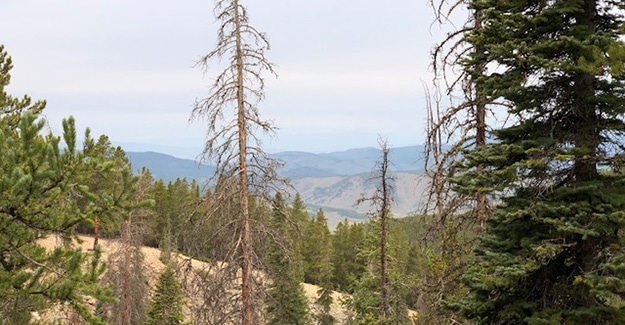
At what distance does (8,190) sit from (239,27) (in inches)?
322

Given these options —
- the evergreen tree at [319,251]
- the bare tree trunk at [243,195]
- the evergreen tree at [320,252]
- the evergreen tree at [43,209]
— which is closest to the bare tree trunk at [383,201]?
the bare tree trunk at [243,195]

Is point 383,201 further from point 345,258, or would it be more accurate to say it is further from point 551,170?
point 345,258

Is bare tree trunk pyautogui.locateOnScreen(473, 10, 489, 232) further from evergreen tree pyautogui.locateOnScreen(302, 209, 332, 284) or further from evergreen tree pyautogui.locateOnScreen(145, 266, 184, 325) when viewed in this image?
evergreen tree pyautogui.locateOnScreen(302, 209, 332, 284)

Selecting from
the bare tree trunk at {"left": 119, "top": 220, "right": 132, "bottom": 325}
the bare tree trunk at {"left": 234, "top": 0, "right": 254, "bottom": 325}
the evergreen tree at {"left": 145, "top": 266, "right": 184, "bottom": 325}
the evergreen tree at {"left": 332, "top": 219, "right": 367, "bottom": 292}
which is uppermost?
the bare tree trunk at {"left": 234, "top": 0, "right": 254, "bottom": 325}

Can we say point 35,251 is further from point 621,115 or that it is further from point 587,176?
point 621,115

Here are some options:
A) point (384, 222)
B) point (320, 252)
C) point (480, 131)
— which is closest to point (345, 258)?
point (320, 252)

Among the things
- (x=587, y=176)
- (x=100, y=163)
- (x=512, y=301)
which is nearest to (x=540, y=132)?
(x=587, y=176)

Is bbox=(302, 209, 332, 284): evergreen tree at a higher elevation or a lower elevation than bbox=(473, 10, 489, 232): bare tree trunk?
lower

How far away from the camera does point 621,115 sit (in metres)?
6.54

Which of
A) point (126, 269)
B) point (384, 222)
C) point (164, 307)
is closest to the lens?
point (384, 222)

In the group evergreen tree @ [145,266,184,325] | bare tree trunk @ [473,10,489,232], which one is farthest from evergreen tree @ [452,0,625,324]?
evergreen tree @ [145,266,184,325]

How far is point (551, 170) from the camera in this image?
22.0ft

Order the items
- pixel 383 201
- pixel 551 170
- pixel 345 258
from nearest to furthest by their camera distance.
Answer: pixel 551 170
pixel 383 201
pixel 345 258

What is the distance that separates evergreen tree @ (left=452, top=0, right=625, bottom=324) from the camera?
20.2 feet
